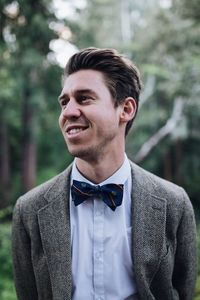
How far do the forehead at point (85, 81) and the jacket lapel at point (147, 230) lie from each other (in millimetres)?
581

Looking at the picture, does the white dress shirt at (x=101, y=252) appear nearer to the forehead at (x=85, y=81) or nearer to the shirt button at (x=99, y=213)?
the shirt button at (x=99, y=213)

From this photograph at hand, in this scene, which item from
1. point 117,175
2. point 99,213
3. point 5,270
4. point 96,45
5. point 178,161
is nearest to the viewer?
point 99,213

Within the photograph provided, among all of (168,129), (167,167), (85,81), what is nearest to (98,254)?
(85,81)

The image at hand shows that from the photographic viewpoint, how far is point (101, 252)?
2.05 meters

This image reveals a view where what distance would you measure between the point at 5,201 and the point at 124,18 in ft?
37.5

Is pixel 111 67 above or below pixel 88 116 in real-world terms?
above

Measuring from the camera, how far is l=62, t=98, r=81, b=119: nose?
6.68 ft

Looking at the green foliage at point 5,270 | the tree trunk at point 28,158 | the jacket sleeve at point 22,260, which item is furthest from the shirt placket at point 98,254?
the tree trunk at point 28,158

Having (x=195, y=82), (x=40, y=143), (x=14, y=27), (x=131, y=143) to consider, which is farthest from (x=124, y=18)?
(x=14, y=27)

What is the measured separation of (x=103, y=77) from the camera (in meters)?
2.14

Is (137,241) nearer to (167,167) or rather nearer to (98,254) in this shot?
(98,254)

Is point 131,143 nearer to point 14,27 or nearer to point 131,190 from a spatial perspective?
point 14,27

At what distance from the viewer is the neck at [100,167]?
2.19 m

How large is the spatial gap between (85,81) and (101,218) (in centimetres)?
74
